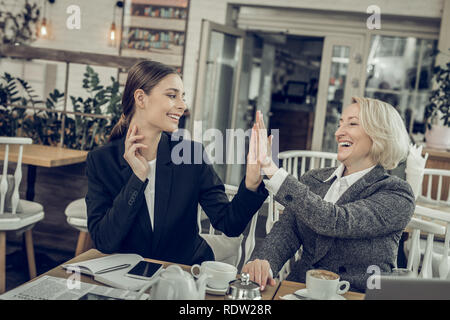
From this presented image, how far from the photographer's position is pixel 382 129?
1652mm

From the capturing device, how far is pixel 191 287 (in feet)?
3.36

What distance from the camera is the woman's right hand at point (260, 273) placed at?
4.49ft

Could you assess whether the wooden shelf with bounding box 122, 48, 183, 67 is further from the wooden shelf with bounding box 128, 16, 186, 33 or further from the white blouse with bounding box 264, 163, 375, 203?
the white blouse with bounding box 264, 163, 375, 203

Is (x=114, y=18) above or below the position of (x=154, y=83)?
above

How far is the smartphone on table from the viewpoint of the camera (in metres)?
1.27

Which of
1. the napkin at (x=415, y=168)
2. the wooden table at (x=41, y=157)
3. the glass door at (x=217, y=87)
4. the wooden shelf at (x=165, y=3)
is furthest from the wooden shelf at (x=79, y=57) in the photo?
the wooden shelf at (x=165, y=3)

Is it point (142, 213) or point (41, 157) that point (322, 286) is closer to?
point (142, 213)

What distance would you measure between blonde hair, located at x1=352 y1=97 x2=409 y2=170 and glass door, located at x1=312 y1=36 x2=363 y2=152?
4.18m

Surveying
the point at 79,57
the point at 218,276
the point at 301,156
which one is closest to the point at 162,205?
the point at 218,276

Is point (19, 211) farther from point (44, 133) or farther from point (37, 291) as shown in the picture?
point (37, 291)

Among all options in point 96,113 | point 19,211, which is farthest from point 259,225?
point 19,211

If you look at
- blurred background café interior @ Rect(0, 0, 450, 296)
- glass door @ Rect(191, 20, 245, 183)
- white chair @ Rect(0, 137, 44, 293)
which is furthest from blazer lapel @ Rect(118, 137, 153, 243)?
glass door @ Rect(191, 20, 245, 183)

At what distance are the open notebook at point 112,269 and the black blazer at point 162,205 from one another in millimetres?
103
